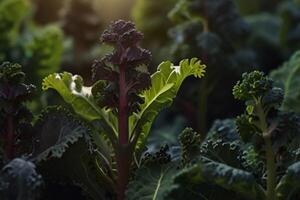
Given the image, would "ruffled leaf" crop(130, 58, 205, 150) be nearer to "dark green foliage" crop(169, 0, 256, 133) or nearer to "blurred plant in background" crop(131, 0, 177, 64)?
"dark green foliage" crop(169, 0, 256, 133)

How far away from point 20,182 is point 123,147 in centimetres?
23

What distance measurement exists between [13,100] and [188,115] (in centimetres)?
139

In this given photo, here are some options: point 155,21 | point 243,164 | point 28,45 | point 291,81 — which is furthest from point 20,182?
point 155,21

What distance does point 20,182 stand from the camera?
1.07 meters

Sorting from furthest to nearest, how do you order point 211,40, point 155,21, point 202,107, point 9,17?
point 155,21 < point 9,17 < point 202,107 < point 211,40

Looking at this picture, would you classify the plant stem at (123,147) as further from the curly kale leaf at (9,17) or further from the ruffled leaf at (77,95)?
the curly kale leaf at (9,17)

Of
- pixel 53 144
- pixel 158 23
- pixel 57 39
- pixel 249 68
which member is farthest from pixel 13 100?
pixel 158 23

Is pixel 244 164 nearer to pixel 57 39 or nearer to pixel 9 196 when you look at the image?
pixel 9 196

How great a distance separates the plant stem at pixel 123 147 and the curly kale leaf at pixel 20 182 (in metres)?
0.19

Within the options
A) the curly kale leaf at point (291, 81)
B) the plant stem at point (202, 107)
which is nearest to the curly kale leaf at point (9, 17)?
the plant stem at point (202, 107)

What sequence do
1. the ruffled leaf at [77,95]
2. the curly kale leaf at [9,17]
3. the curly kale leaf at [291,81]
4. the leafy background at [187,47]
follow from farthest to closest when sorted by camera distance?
the curly kale leaf at [9,17] < the leafy background at [187,47] < the curly kale leaf at [291,81] < the ruffled leaf at [77,95]

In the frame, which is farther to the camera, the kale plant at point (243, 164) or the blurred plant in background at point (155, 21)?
the blurred plant in background at point (155, 21)

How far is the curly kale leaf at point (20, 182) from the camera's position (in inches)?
42.1

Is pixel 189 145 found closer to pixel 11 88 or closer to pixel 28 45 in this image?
pixel 11 88
